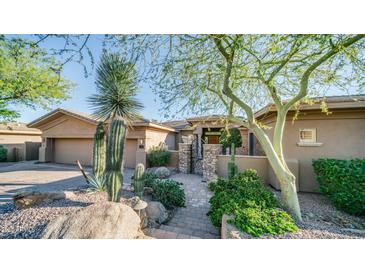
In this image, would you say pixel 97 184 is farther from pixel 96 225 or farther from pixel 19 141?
pixel 19 141

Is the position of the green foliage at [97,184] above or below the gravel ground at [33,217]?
above

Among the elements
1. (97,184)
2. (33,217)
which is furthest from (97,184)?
(33,217)

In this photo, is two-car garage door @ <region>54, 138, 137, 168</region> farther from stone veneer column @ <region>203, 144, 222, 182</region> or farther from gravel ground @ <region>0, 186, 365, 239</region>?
gravel ground @ <region>0, 186, 365, 239</region>

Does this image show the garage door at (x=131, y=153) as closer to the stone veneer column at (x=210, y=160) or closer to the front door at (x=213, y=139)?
the stone veneer column at (x=210, y=160)

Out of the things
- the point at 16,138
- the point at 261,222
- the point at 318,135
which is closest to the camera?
the point at 261,222

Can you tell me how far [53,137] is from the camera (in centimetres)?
1017

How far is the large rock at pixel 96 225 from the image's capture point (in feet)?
6.16

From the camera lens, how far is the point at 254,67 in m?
3.81

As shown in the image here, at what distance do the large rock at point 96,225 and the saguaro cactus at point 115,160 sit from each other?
0.84 meters

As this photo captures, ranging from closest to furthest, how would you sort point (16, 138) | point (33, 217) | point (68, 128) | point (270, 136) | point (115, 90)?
point (33, 217), point (115, 90), point (270, 136), point (68, 128), point (16, 138)

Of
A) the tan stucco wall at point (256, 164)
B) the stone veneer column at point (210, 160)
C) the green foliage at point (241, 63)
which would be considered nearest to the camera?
the green foliage at point (241, 63)

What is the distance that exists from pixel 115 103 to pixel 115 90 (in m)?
0.44

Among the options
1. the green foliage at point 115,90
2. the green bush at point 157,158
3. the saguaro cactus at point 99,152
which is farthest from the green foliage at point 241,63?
the green bush at point 157,158
